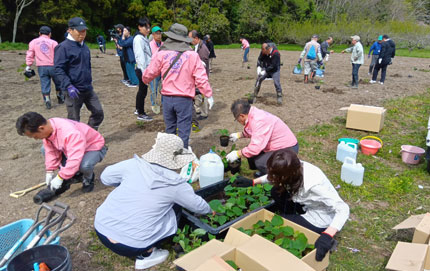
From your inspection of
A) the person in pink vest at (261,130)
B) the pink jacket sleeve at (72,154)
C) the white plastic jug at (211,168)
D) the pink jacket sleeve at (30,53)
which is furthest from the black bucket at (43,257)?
the pink jacket sleeve at (30,53)

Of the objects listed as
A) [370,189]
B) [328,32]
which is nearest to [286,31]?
[328,32]

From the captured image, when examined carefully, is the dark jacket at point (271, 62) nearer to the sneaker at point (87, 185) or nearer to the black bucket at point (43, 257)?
the sneaker at point (87, 185)

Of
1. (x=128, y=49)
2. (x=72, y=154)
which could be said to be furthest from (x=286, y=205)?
(x=128, y=49)

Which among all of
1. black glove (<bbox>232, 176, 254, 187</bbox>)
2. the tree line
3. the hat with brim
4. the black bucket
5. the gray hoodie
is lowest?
black glove (<bbox>232, 176, 254, 187</bbox>)

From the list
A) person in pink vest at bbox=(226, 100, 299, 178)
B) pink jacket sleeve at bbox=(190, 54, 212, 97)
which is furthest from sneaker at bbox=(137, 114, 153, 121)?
person in pink vest at bbox=(226, 100, 299, 178)

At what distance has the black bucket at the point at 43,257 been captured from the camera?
6.61ft

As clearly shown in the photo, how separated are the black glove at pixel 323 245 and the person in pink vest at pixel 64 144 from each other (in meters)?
2.38

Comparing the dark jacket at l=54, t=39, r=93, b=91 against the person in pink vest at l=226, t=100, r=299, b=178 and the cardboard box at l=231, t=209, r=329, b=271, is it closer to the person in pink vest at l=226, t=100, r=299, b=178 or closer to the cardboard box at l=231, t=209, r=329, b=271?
the person in pink vest at l=226, t=100, r=299, b=178

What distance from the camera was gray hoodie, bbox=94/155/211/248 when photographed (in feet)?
7.66

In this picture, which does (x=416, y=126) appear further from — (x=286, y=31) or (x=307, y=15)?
(x=307, y=15)

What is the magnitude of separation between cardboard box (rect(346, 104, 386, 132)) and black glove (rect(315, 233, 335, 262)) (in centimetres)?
412

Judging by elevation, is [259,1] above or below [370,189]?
above

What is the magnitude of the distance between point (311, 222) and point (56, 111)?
6.07 meters

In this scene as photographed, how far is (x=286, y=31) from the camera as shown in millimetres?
29734
